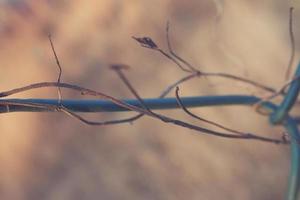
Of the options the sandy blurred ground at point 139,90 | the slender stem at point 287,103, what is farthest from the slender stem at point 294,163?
the sandy blurred ground at point 139,90

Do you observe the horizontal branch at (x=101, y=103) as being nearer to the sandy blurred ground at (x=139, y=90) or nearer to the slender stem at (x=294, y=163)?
the slender stem at (x=294, y=163)

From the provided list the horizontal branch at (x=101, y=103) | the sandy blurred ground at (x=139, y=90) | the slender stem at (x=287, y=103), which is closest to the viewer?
the horizontal branch at (x=101, y=103)

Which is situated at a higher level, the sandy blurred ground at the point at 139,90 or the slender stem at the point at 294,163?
the sandy blurred ground at the point at 139,90

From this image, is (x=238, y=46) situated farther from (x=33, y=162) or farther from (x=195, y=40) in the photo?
(x=33, y=162)

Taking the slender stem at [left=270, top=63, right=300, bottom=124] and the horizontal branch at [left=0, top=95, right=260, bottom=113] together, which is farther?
the slender stem at [left=270, top=63, right=300, bottom=124]

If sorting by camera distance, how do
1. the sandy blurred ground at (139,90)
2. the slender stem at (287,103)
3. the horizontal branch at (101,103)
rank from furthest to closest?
the sandy blurred ground at (139,90)
the slender stem at (287,103)
the horizontal branch at (101,103)

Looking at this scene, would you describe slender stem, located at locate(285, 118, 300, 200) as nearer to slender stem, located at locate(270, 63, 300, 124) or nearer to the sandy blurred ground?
slender stem, located at locate(270, 63, 300, 124)

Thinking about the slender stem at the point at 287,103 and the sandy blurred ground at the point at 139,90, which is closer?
the slender stem at the point at 287,103

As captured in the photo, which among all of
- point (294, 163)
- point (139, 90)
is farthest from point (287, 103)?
point (139, 90)

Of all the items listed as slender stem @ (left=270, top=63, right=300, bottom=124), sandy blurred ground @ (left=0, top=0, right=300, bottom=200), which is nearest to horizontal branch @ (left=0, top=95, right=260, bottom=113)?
slender stem @ (left=270, top=63, right=300, bottom=124)
